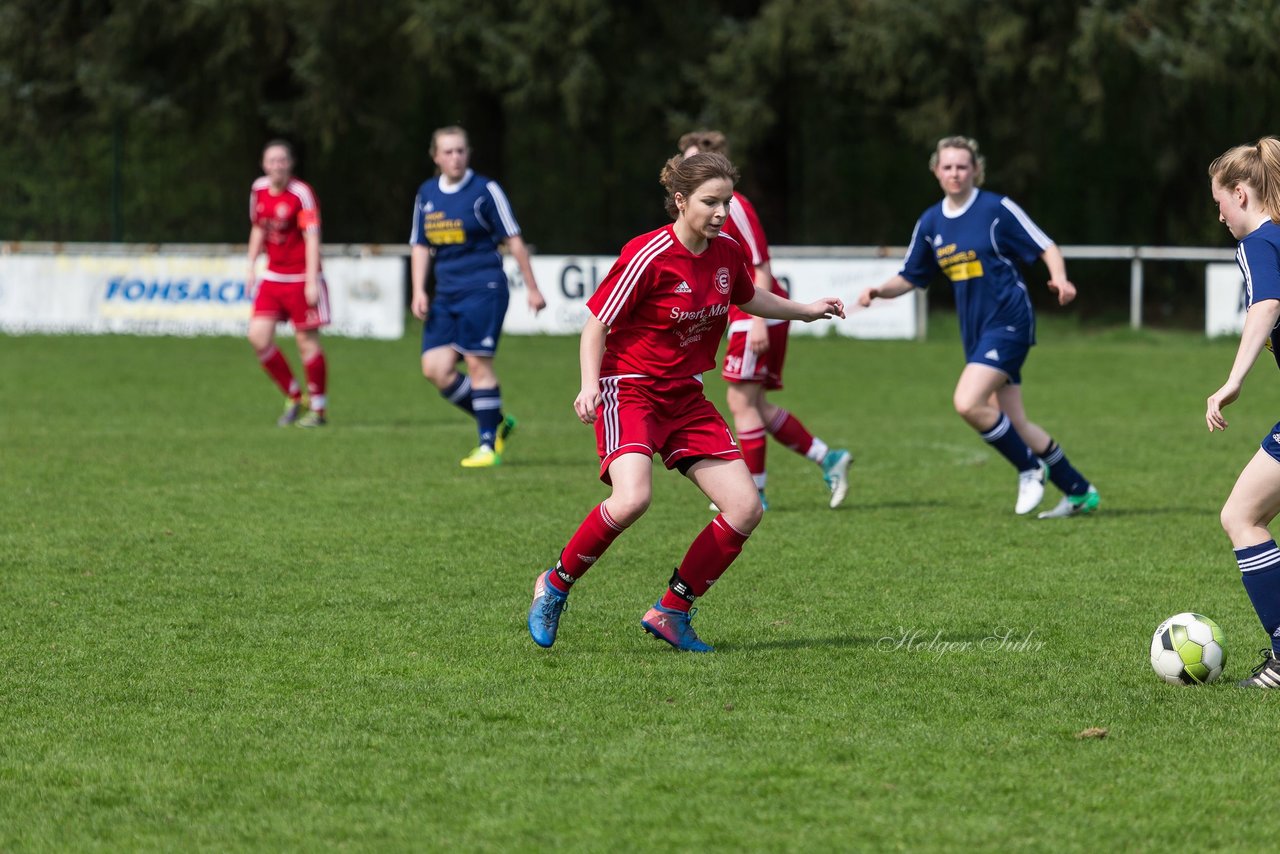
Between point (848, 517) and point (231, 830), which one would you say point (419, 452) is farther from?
point (231, 830)

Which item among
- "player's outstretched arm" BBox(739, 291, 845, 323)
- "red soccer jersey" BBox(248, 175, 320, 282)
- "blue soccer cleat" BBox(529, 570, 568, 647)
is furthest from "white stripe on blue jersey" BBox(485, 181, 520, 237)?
"blue soccer cleat" BBox(529, 570, 568, 647)

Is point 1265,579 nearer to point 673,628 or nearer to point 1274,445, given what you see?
point 1274,445

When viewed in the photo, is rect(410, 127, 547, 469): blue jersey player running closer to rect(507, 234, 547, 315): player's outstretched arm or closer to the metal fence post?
rect(507, 234, 547, 315): player's outstretched arm

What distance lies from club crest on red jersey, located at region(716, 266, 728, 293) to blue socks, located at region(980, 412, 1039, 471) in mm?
3380

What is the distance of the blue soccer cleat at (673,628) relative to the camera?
225 inches

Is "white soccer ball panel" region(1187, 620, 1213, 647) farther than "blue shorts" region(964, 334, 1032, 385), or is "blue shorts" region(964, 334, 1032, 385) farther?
"blue shorts" region(964, 334, 1032, 385)

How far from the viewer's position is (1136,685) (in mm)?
5211

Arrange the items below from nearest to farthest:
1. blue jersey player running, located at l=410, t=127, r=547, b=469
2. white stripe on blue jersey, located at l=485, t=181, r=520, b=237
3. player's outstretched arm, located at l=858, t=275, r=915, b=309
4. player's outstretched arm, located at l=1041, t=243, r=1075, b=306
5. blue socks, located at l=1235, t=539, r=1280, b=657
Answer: blue socks, located at l=1235, t=539, r=1280, b=657 < player's outstretched arm, located at l=858, t=275, r=915, b=309 < player's outstretched arm, located at l=1041, t=243, r=1075, b=306 < white stripe on blue jersey, located at l=485, t=181, r=520, b=237 < blue jersey player running, located at l=410, t=127, r=547, b=469

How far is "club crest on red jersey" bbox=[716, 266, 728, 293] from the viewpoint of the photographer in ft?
18.8

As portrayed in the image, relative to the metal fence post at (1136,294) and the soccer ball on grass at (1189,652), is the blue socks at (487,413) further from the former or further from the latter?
the metal fence post at (1136,294)

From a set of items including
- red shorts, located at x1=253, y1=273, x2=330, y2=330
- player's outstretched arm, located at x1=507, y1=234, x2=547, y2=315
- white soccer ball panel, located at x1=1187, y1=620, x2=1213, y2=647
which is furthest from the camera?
red shorts, located at x1=253, y1=273, x2=330, y2=330

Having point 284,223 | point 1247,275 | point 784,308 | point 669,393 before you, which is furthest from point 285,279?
point 1247,275

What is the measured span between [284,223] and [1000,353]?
628 centimetres

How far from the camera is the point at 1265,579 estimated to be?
5.12 meters
